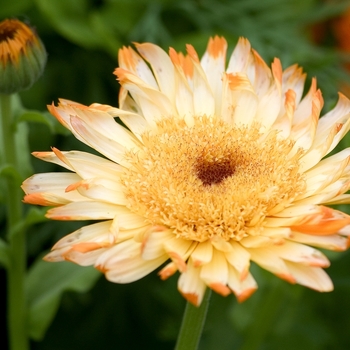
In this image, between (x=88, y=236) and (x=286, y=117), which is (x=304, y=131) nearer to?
(x=286, y=117)

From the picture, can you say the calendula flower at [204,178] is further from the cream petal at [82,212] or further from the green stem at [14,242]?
the green stem at [14,242]

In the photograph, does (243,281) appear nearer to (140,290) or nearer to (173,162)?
(173,162)

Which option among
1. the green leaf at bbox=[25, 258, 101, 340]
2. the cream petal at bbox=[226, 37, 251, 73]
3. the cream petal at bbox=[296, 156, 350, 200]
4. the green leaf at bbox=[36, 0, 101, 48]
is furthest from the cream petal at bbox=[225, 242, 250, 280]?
the green leaf at bbox=[36, 0, 101, 48]

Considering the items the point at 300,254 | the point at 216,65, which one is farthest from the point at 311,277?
the point at 216,65

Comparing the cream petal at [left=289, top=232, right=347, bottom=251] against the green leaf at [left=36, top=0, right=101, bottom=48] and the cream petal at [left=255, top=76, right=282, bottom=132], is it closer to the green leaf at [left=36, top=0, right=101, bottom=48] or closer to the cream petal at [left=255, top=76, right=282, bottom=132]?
the cream petal at [left=255, top=76, right=282, bottom=132]

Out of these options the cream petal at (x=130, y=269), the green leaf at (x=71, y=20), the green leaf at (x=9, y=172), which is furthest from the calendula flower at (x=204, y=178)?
the green leaf at (x=71, y=20)

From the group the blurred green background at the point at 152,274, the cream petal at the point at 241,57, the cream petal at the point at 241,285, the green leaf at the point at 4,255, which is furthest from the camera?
the blurred green background at the point at 152,274

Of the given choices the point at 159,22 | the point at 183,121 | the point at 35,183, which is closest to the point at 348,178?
the point at 183,121
